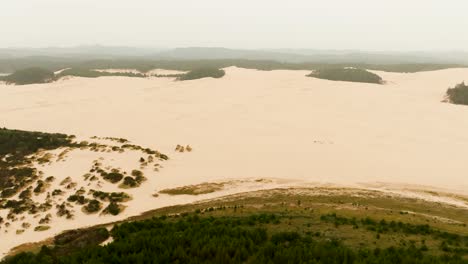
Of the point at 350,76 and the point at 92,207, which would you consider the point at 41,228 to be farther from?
the point at 350,76

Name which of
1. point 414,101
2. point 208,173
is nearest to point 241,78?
point 414,101

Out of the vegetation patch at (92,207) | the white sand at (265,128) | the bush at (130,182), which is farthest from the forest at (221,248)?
the bush at (130,182)

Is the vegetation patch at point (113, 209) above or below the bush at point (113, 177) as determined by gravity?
below

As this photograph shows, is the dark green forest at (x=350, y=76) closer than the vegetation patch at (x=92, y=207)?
No

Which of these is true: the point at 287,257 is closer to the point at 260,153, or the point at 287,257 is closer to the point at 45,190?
the point at 45,190

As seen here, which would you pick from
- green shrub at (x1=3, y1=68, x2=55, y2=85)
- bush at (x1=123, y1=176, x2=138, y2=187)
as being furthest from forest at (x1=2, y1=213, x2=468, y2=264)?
green shrub at (x1=3, y1=68, x2=55, y2=85)

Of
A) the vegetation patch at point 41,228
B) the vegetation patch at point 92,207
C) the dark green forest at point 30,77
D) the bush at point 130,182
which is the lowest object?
the dark green forest at point 30,77

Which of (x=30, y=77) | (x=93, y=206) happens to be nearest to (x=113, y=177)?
(x=93, y=206)

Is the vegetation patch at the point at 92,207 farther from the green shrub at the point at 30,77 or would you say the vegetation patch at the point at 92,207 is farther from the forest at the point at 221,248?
the green shrub at the point at 30,77
